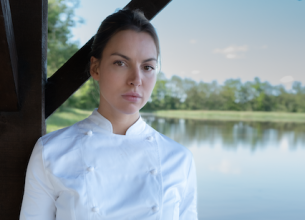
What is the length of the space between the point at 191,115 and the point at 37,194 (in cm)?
897

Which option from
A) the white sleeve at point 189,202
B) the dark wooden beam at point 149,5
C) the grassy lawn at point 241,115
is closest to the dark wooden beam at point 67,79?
the dark wooden beam at point 149,5

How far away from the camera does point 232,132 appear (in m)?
11.4

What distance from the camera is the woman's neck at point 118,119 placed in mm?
1049

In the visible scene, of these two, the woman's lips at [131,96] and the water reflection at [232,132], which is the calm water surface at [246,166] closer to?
the water reflection at [232,132]

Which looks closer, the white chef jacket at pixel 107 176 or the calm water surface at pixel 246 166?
the white chef jacket at pixel 107 176

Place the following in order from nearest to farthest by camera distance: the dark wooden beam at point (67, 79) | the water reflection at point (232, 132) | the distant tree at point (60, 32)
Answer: the dark wooden beam at point (67, 79)
the distant tree at point (60, 32)
the water reflection at point (232, 132)

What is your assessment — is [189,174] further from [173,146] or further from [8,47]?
[8,47]

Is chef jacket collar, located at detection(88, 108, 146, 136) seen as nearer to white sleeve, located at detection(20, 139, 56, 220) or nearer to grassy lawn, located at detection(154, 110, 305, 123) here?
white sleeve, located at detection(20, 139, 56, 220)

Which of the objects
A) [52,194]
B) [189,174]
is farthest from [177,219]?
[52,194]

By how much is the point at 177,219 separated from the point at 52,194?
0.44 metres

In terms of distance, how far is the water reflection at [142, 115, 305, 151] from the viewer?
393 inches

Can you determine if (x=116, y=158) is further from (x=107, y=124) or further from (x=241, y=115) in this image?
(x=241, y=115)

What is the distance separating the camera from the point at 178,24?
31.4 feet

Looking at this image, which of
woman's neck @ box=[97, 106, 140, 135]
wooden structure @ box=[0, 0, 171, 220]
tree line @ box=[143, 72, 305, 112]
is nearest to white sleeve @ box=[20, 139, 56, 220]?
wooden structure @ box=[0, 0, 171, 220]
